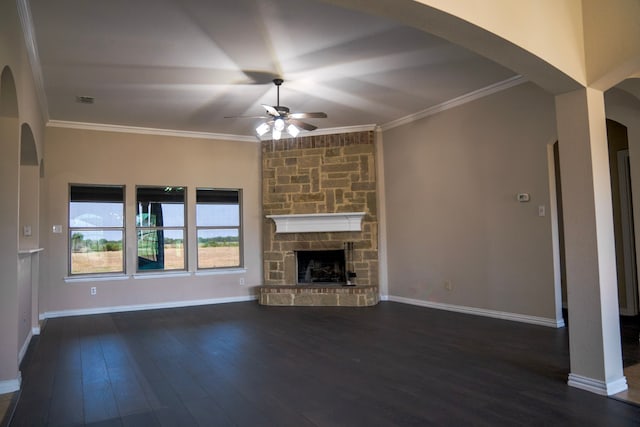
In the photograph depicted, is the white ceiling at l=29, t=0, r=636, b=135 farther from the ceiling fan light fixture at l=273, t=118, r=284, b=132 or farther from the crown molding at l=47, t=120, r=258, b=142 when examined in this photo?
the ceiling fan light fixture at l=273, t=118, r=284, b=132

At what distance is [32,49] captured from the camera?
4.00 m

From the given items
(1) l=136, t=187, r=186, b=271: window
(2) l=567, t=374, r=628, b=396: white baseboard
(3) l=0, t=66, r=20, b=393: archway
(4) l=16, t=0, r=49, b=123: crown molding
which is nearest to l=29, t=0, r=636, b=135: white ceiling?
(4) l=16, t=0, r=49, b=123: crown molding

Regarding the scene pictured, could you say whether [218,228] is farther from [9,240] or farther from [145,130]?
[9,240]

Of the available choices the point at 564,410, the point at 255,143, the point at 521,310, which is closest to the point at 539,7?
the point at 564,410

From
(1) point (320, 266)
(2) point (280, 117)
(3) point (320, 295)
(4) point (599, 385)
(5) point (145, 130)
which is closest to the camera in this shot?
(4) point (599, 385)

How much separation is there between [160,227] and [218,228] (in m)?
0.96

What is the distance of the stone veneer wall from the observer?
7285mm

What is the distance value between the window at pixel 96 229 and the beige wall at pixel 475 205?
173 inches

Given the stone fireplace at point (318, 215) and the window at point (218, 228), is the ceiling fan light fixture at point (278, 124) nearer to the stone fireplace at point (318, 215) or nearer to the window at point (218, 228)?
the stone fireplace at point (318, 215)

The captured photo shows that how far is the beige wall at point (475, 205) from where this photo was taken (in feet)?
16.8

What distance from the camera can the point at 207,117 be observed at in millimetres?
6520

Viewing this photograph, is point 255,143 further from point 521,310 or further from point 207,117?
point 521,310

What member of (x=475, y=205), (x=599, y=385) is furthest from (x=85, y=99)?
(x=599, y=385)

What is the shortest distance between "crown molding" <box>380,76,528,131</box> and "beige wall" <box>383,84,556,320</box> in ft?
0.23
